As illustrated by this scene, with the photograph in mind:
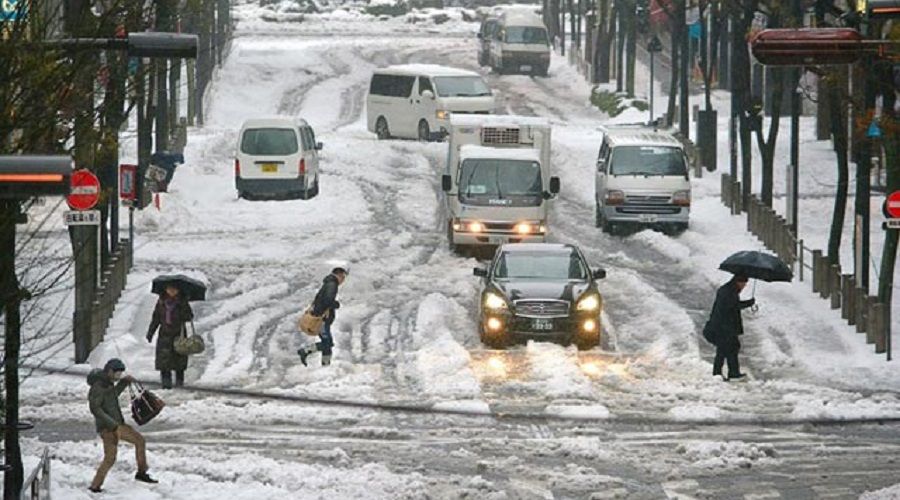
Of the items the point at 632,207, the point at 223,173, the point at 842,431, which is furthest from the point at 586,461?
the point at 223,173

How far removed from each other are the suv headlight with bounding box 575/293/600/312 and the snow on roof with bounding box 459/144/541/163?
31.8ft

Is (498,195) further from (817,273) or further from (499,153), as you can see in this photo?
(817,273)

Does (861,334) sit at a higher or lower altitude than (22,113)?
lower

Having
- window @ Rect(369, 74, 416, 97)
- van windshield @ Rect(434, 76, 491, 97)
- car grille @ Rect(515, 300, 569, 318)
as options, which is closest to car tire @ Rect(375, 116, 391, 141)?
window @ Rect(369, 74, 416, 97)

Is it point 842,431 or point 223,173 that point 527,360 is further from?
point 223,173

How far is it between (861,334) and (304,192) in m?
17.6

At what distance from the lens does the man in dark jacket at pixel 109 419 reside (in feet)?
68.0

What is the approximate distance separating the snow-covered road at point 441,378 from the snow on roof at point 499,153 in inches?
80.0

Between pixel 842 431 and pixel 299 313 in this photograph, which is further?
pixel 299 313

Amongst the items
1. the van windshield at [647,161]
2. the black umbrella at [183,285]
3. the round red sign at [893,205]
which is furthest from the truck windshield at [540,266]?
the van windshield at [647,161]

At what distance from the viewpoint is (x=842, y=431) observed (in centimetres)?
2495

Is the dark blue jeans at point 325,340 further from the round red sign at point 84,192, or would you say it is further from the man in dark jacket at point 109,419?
the man in dark jacket at point 109,419

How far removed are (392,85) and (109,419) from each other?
38.2 meters

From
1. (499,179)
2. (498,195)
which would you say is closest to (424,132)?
(499,179)
